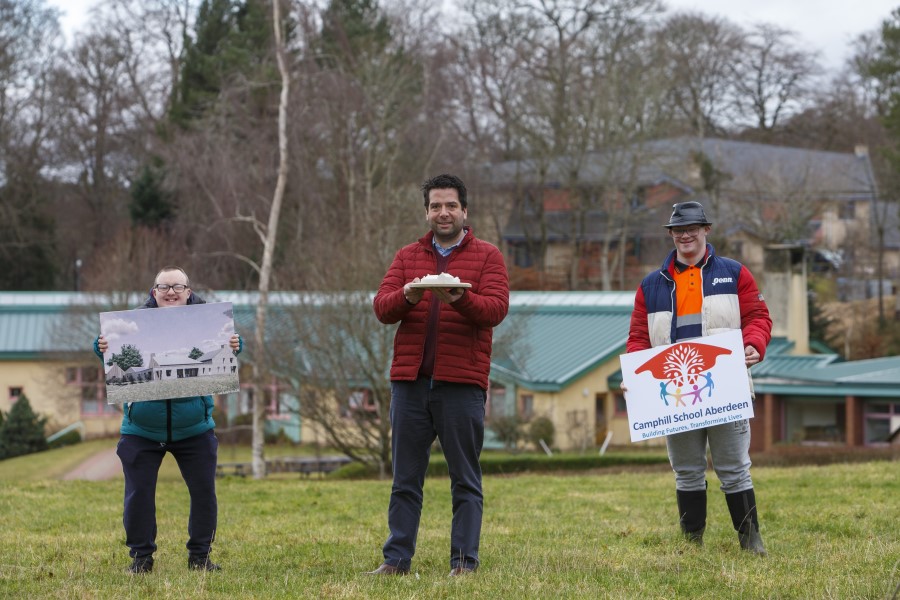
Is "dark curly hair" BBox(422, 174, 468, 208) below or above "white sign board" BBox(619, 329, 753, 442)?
above

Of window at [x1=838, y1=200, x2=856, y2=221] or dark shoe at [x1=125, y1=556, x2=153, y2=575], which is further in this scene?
window at [x1=838, y1=200, x2=856, y2=221]

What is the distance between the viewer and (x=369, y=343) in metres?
26.4

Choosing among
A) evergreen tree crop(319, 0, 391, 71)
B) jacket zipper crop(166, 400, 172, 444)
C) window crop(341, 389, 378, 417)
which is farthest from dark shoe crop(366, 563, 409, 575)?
evergreen tree crop(319, 0, 391, 71)

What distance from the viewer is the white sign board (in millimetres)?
7582

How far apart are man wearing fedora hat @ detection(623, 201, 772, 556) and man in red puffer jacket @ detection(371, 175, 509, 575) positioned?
1161mm

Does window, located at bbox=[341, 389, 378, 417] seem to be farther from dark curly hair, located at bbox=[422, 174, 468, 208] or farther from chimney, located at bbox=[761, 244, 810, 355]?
chimney, located at bbox=[761, 244, 810, 355]

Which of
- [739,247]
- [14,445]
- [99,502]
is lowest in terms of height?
[14,445]

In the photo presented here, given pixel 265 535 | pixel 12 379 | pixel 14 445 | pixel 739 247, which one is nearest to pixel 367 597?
pixel 265 535

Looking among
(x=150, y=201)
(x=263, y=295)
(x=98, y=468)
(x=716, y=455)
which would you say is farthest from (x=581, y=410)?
(x=716, y=455)

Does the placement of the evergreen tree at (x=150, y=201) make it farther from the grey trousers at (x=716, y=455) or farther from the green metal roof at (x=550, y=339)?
the grey trousers at (x=716, y=455)

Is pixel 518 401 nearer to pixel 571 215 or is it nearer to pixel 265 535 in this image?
pixel 571 215

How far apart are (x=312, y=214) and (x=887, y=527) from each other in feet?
122

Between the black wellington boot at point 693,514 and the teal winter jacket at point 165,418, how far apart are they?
117 inches

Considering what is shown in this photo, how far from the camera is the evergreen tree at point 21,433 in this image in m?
39.5
